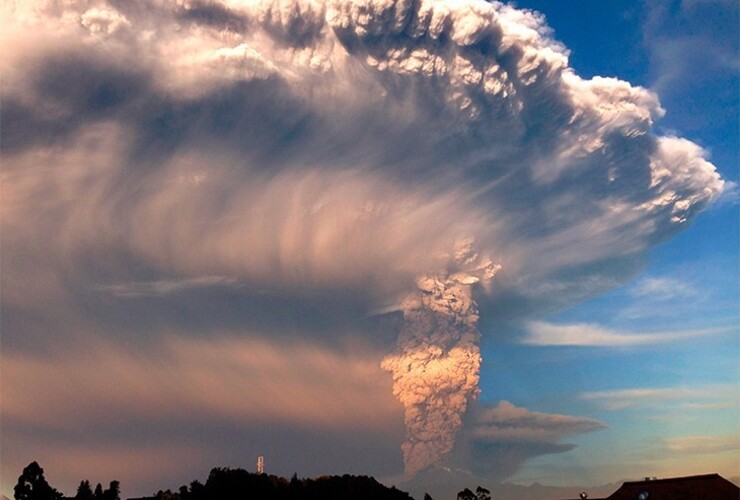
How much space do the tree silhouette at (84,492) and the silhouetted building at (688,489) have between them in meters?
74.8

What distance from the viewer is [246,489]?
9612 centimetres

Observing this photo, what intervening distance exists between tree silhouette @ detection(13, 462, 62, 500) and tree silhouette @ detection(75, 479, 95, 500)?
702 cm

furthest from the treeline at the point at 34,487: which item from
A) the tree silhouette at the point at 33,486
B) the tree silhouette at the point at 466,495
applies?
the tree silhouette at the point at 466,495

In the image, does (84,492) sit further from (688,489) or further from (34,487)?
(688,489)

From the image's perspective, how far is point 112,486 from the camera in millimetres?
113812

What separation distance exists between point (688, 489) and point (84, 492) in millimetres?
83028

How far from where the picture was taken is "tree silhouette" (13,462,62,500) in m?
104

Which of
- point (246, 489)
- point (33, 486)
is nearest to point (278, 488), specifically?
point (246, 489)

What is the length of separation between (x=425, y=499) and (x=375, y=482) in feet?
48.1

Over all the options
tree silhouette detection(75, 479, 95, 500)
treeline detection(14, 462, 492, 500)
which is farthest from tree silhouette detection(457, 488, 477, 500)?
tree silhouette detection(75, 479, 95, 500)

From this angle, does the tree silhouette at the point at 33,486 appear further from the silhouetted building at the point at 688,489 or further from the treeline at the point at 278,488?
the silhouetted building at the point at 688,489

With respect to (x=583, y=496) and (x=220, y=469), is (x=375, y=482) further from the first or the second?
(x=583, y=496)

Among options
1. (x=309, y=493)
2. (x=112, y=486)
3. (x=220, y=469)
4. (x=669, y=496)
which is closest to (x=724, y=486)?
(x=669, y=496)

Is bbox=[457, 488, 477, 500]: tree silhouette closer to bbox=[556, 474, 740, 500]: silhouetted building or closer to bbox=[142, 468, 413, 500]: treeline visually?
bbox=[142, 468, 413, 500]: treeline
